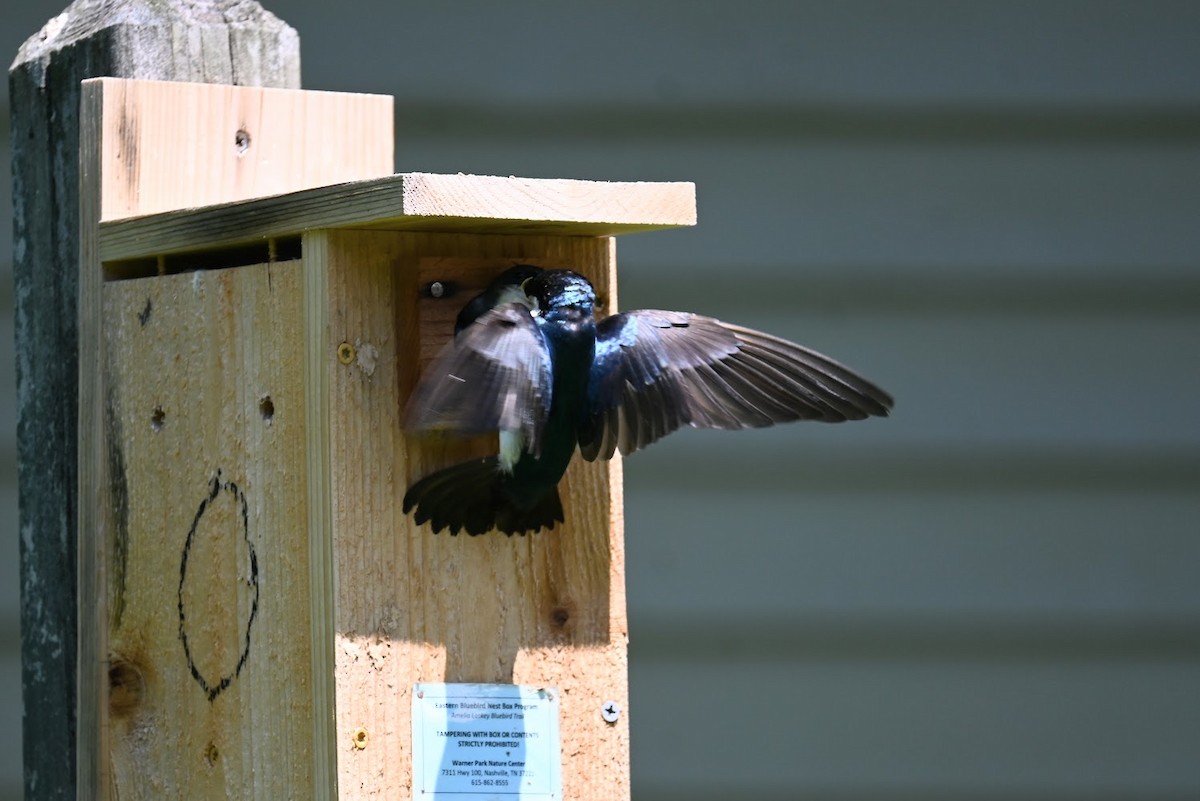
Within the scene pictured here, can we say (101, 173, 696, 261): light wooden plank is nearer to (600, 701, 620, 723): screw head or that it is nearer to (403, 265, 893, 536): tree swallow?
(403, 265, 893, 536): tree swallow

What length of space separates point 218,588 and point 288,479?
18cm

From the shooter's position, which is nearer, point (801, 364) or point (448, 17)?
point (801, 364)

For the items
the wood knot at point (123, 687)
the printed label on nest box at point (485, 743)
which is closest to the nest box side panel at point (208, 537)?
the wood knot at point (123, 687)

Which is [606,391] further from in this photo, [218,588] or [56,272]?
[56,272]

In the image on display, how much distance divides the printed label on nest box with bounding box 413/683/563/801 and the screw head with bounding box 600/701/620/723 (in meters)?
0.06

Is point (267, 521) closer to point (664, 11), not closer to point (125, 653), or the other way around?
point (125, 653)

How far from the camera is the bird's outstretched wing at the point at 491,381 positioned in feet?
5.53

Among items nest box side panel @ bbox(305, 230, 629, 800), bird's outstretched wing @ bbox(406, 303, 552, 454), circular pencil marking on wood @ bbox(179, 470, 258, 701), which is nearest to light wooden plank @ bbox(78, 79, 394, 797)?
circular pencil marking on wood @ bbox(179, 470, 258, 701)

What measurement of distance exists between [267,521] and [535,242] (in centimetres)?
42

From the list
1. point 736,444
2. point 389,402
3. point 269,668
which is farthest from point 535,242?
point 736,444

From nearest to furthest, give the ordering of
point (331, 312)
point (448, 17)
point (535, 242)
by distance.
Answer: point (331, 312) → point (535, 242) → point (448, 17)

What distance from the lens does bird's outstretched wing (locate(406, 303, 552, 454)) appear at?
168 centimetres

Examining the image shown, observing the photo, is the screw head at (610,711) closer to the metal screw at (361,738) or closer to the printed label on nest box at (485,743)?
the printed label on nest box at (485,743)

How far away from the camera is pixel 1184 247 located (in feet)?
11.9
